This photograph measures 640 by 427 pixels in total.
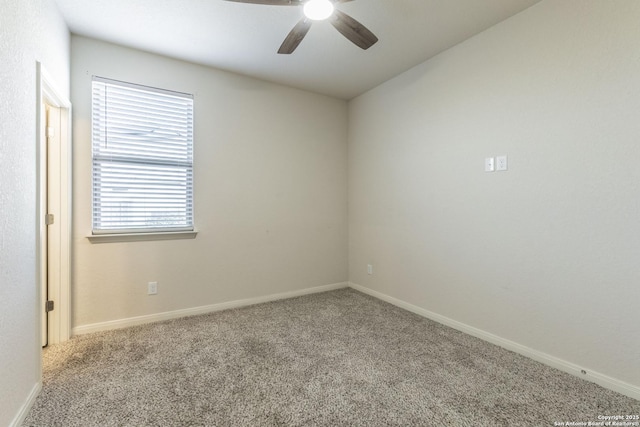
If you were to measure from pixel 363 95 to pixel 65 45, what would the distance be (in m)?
2.92

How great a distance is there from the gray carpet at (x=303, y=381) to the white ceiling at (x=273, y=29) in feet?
8.31

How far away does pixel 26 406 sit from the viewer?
1529 mm

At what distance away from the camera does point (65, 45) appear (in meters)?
2.27

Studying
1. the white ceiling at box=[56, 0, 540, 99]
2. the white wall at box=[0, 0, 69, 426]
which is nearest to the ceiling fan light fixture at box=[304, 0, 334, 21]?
the white ceiling at box=[56, 0, 540, 99]

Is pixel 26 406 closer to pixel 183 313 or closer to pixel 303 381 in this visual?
pixel 183 313

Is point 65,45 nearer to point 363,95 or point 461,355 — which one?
point 363,95

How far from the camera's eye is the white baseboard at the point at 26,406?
4.65ft

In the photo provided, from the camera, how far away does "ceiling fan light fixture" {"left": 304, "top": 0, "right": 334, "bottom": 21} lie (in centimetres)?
163

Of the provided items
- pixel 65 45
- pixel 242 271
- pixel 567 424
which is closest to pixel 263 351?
pixel 242 271

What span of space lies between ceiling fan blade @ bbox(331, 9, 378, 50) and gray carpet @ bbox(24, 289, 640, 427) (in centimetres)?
223

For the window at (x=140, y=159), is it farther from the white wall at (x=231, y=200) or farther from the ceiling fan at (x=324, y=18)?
the ceiling fan at (x=324, y=18)

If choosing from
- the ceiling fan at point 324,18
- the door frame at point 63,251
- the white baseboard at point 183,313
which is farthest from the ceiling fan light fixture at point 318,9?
the white baseboard at point 183,313

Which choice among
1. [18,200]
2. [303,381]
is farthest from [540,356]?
[18,200]

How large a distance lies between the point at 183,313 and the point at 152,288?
39 centimetres
